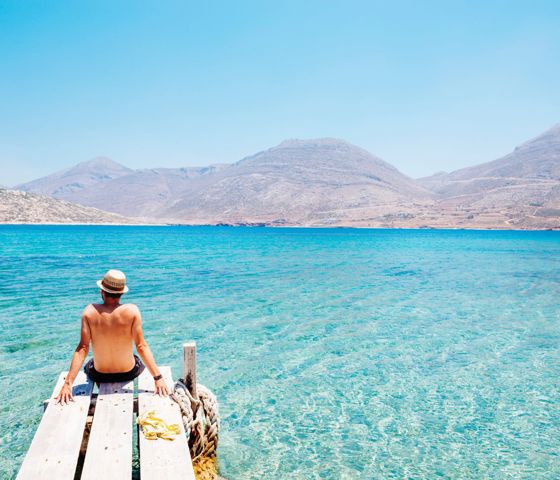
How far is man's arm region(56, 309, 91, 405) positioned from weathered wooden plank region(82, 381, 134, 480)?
39 centimetres

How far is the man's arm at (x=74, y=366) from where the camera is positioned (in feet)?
18.7

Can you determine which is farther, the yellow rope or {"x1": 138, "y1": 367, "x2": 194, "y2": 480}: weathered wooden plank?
the yellow rope

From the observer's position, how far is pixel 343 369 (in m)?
12.5

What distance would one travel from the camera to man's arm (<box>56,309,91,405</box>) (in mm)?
5691

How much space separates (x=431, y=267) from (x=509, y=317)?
884 inches

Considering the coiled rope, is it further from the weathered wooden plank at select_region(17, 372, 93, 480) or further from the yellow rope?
the weathered wooden plank at select_region(17, 372, 93, 480)

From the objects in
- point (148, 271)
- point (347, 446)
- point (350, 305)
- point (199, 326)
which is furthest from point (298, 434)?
point (148, 271)

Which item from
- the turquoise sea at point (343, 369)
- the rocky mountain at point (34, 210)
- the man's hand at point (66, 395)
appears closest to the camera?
the man's hand at point (66, 395)

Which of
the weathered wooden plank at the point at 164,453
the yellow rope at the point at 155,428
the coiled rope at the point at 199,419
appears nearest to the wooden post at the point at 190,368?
the coiled rope at the point at 199,419

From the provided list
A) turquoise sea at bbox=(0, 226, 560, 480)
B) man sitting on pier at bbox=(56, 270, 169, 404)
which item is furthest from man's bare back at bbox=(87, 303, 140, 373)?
turquoise sea at bbox=(0, 226, 560, 480)

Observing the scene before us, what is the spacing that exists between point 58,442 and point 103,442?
475 mm

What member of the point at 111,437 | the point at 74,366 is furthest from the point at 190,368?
the point at 111,437

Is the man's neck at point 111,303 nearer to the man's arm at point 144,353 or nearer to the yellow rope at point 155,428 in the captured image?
the man's arm at point 144,353

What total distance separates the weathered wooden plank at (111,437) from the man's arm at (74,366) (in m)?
0.39
